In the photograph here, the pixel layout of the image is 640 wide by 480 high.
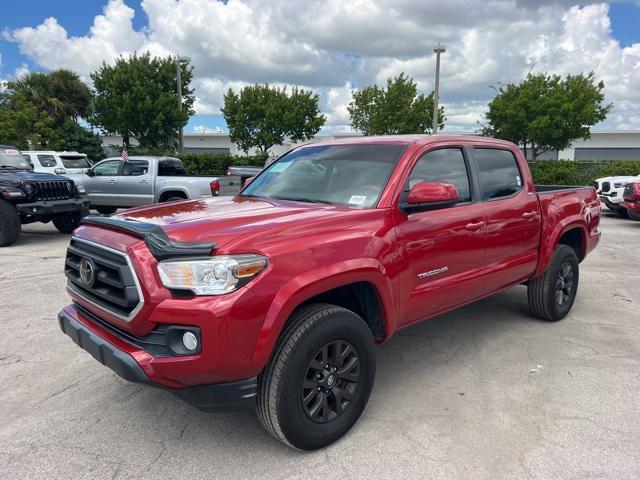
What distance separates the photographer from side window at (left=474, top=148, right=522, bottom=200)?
4055 mm

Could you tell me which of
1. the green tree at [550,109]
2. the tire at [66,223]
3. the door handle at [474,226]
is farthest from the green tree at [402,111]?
the door handle at [474,226]

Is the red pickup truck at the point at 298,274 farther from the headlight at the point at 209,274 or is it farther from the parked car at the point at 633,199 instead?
the parked car at the point at 633,199

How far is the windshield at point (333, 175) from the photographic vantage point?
333cm

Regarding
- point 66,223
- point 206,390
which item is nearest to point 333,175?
point 206,390

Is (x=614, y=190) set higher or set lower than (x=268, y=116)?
lower

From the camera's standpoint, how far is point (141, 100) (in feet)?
93.7

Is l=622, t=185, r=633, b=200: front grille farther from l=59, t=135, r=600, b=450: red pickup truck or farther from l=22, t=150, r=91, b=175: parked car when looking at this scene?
l=22, t=150, r=91, b=175: parked car

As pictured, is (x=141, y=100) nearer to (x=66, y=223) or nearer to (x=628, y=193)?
(x=66, y=223)

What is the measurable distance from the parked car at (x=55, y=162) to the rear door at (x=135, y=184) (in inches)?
178

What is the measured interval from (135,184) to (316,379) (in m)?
10.5

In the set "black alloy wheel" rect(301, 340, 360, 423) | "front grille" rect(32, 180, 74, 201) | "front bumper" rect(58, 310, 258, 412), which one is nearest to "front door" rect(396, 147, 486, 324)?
"black alloy wheel" rect(301, 340, 360, 423)

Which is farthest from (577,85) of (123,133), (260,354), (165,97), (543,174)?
(260,354)

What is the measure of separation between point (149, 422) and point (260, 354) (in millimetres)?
1192

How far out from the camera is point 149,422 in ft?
9.98
